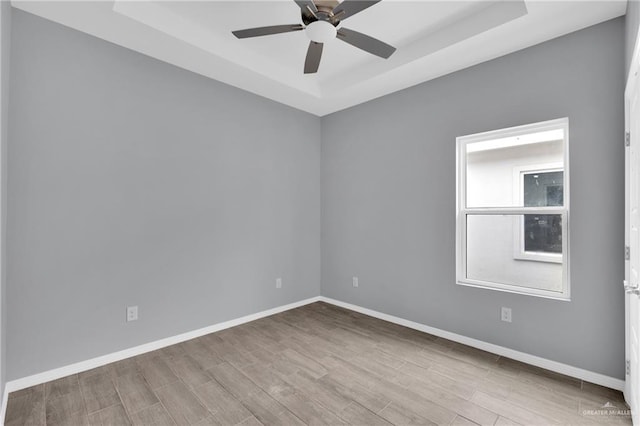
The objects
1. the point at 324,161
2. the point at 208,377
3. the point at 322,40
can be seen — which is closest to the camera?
the point at 322,40

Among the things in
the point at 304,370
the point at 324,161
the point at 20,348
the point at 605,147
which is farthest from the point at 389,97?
the point at 20,348

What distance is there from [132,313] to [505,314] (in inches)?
131

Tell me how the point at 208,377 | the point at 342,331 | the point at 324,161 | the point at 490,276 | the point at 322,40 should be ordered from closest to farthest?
the point at 322,40 → the point at 208,377 → the point at 490,276 → the point at 342,331 → the point at 324,161

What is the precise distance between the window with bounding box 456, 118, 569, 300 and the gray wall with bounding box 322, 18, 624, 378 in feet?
0.33

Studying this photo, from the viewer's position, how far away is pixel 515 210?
2756mm

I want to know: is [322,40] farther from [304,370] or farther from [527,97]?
[304,370]

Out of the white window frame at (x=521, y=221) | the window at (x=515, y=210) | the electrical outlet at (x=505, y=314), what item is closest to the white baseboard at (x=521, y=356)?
the electrical outlet at (x=505, y=314)

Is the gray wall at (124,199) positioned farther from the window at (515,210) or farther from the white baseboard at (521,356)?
the window at (515,210)

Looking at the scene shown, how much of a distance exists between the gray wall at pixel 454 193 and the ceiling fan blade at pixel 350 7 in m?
1.60

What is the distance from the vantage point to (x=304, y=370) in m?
2.46

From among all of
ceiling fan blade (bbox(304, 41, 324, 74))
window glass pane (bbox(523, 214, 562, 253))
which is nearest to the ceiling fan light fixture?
ceiling fan blade (bbox(304, 41, 324, 74))

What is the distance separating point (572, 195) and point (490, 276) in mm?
1009

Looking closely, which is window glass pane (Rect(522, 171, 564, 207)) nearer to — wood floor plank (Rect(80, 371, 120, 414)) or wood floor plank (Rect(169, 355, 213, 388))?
wood floor plank (Rect(169, 355, 213, 388))

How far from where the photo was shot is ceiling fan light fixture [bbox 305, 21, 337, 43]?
6.50 feet
